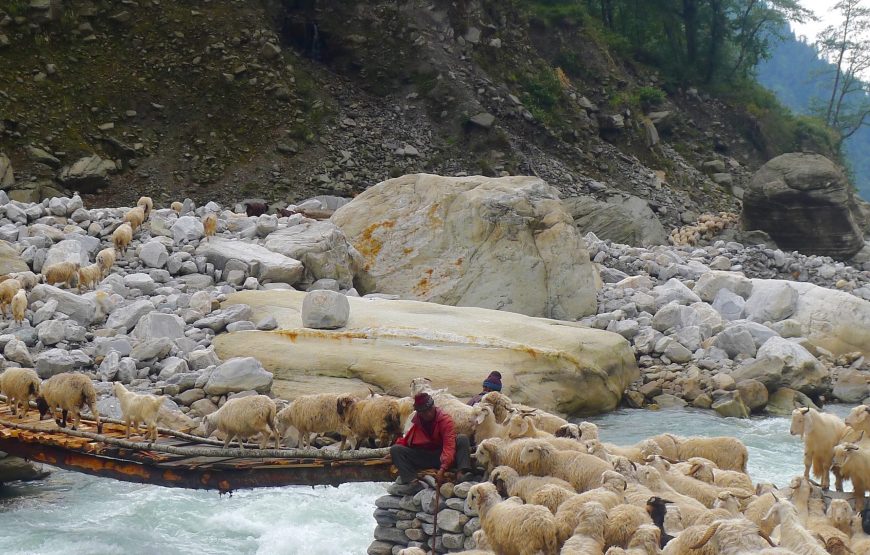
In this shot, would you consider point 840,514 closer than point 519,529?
No

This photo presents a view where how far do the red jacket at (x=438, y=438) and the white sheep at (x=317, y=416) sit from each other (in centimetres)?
140

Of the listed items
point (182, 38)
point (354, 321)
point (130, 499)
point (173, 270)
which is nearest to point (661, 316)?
point (354, 321)

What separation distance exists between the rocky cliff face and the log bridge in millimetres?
23601

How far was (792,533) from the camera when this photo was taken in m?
6.49

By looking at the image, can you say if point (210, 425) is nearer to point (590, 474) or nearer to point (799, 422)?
point (590, 474)

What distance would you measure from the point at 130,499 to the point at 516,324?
7191 millimetres

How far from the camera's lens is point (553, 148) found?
41469 mm

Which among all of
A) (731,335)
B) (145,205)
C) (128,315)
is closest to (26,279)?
(128,315)

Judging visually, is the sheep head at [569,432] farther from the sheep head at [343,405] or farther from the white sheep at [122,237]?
the white sheep at [122,237]

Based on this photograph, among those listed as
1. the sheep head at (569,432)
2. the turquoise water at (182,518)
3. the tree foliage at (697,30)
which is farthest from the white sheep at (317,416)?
the tree foliage at (697,30)

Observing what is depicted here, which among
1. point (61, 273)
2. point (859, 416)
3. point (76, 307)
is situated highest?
point (61, 273)

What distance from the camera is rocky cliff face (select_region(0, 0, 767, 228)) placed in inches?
1382

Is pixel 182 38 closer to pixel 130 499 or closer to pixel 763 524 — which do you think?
pixel 130 499

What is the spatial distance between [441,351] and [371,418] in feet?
16.6
